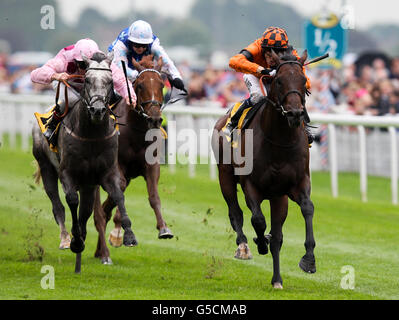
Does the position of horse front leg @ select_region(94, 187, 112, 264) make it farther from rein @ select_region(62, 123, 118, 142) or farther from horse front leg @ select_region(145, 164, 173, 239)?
rein @ select_region(62, 123, 118, 142)

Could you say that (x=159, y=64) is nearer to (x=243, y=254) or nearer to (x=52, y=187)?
(x=52, y=187)

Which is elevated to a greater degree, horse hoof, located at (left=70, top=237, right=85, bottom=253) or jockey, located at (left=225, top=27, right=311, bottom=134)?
jockey, located at (left=225, top=27, right=311, bottom=134)

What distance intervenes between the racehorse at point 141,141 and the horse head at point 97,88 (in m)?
0.63

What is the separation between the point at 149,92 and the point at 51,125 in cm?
97

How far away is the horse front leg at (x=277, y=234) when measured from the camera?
25.9ft

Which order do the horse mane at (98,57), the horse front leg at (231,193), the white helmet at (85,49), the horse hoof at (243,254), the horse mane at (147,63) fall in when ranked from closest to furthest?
the horse mane at (98,57) < the horse hoof at (243,254) < the white helmet at (85,49) < the horse mane at (147,63) < the horse front leg at (231,193)

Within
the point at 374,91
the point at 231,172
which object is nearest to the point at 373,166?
the point at 374,91

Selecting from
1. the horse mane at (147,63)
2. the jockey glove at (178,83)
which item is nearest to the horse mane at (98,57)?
the horse mane at (147,63)

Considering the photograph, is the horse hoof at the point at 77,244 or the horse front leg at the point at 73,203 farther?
the horse hoof at the point at 77,244

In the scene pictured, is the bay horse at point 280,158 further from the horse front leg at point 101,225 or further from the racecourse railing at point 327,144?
the racecourse railing at point 327,144

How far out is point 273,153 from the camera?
766 cm

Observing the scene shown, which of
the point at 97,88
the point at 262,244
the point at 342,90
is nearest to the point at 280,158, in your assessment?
the point at 262,244

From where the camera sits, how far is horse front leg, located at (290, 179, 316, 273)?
7379 mm

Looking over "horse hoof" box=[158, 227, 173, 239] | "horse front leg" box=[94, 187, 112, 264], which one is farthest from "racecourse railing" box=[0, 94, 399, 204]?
"horse hoof" box=[158, 227, 173, 239]
